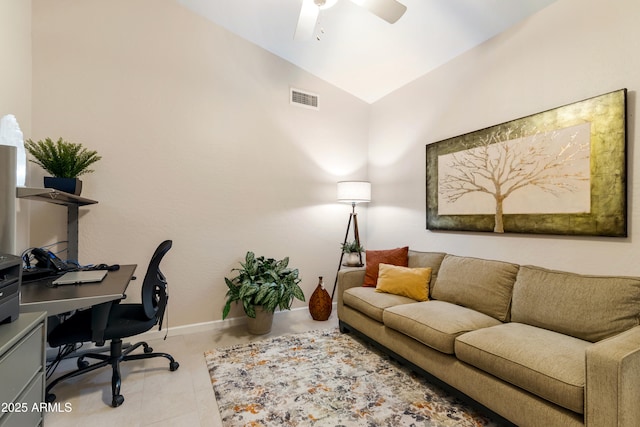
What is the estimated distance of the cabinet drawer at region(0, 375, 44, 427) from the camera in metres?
1.08

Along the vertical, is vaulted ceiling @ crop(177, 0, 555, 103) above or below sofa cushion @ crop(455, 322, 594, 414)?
above

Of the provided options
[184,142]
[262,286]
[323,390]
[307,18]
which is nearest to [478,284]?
[323,390]

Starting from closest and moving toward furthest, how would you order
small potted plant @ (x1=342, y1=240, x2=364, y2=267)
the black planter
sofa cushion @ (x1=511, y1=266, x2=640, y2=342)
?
sofa cushion @ (x1=511, y1=266, x2=640, y2=342) < the black planter < small potted plant @ (x1=342, y1=240, x2=364, y2=267)

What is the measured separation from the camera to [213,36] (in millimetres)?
3111

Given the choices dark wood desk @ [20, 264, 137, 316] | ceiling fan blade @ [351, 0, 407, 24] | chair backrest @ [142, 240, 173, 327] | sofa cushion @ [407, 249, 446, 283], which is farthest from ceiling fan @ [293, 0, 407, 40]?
dark wood desk @ [20, 264, 137, 316]

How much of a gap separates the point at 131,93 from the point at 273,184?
1.63 metres

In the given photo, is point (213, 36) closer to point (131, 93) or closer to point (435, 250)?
point (131, 93)

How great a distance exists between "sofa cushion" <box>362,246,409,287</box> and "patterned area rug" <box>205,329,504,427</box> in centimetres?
64

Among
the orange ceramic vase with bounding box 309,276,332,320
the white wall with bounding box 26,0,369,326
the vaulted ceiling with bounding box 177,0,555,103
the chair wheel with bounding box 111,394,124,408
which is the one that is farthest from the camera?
the orange ceramic vase with bounding box 309,276,332,320

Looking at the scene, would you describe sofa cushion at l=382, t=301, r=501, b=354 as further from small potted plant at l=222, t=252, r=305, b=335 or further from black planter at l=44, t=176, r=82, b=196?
black planter at l=44, t=176, r=82, b=196

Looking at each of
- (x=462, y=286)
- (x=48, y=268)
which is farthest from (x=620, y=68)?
(x=48, y=268)

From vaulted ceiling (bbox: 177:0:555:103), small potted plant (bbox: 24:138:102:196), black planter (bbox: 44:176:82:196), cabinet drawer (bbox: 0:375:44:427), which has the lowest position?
cabinet drawer (bbox: 0:375:44:427)

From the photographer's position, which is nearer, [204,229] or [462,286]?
[462,286]

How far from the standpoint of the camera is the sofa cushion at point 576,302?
1591 mm
